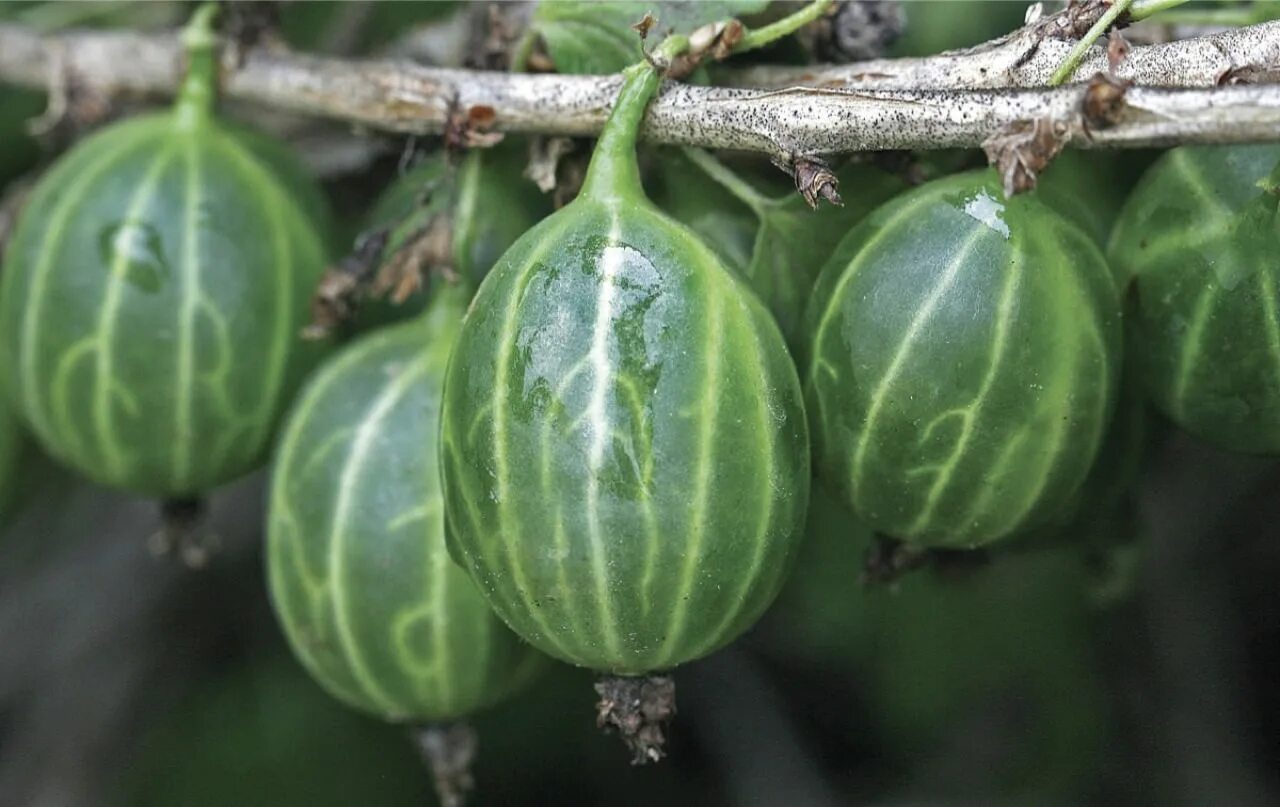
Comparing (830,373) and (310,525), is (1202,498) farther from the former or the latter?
(310,525)

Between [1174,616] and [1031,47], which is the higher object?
[1031,47]

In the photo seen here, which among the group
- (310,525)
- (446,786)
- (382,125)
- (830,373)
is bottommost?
(446,786)

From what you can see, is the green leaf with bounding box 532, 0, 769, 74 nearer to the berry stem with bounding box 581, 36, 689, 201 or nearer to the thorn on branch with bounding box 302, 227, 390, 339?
the berry stem with bounding box 581, 36, 689, 201

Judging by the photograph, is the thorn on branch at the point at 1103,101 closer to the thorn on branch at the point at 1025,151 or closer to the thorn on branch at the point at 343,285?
the thorn on branch at the point at 1025,151

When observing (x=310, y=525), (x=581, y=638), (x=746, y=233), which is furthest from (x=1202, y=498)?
(x=310, y=525)

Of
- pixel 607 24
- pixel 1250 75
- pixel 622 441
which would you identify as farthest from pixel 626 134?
pixel 1250 75

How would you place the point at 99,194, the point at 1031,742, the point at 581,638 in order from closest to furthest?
1. the point at 581,638
2. the point at 99,194
3. the point at 1031,742

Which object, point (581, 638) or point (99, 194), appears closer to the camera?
point (581, 638)

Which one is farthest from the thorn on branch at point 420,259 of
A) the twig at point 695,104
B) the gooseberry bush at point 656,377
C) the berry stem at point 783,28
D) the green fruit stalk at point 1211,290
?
the green fruit stalk at point 1211,290

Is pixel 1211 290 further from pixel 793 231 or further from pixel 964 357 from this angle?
pixel 793 231
